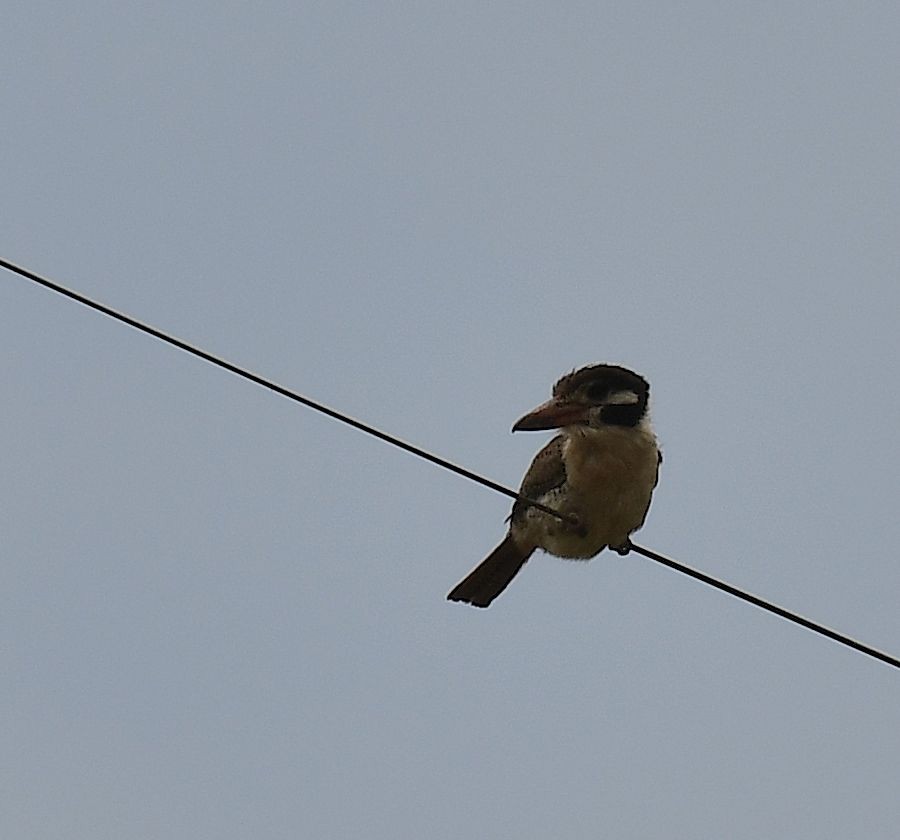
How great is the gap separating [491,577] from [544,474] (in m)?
0.76

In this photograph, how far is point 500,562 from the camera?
885 centimetres

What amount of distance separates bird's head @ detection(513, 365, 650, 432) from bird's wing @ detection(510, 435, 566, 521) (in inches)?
8.1

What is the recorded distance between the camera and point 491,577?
348 inches

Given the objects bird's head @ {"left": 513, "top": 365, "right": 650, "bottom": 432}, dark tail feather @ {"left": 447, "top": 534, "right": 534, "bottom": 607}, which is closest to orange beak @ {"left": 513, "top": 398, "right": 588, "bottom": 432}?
bird's head @ {"left": 513, "top": 365, "right": 650, "bottom": 432}

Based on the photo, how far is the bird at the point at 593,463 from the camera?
8.04 m

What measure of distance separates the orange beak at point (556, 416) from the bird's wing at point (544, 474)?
19 centimetres

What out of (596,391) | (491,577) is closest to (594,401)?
(596,391)

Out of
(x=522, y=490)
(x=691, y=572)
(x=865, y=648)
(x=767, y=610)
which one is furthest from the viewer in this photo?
(x=522, y=490)

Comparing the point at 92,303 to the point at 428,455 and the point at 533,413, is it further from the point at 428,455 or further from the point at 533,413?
the point at 533,413

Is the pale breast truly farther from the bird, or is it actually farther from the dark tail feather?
the dark tail feather

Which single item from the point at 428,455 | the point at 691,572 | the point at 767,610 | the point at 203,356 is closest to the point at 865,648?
the point at 767,610

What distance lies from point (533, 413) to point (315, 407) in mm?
3118

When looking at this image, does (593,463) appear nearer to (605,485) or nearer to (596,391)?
(605,485)

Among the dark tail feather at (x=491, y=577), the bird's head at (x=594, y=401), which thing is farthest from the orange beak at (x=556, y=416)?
the dark tail feather at (x=491, y=577)
